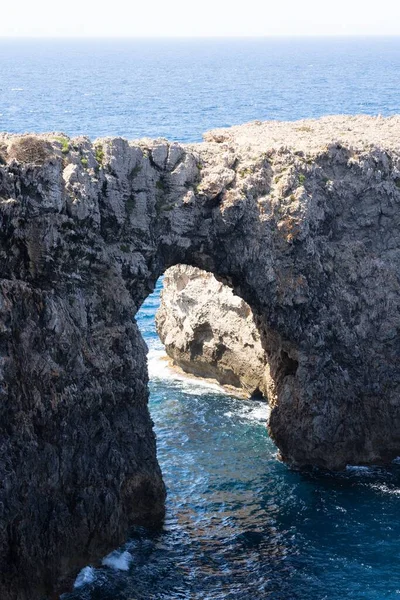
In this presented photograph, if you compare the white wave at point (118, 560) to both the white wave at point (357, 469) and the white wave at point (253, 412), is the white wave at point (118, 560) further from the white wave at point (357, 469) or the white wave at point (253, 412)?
the white wave at point (253, 412)

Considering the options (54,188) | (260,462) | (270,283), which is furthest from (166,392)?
(54,188)

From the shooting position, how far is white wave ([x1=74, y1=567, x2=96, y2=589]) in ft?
128

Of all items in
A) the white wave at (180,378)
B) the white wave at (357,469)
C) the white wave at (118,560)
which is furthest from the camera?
the white wave at (180,378)

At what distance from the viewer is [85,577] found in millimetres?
39344

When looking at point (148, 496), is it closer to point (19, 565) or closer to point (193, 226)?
point (19, 565)

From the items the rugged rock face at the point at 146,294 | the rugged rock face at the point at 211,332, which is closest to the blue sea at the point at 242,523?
the rugged rock face at the point at 211,332

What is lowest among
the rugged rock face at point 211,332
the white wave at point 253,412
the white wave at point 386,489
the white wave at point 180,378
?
the white wave at point 386,489

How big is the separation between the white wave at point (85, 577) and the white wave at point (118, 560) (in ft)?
3.10

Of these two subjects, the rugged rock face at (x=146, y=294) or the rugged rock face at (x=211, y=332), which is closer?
the rugged rock face at (x=146, y=294)

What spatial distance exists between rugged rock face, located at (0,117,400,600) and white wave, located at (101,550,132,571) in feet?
1.90

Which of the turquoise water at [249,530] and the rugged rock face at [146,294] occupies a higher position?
the rugged rock face at [146,294]

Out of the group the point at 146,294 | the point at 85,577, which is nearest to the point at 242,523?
the point at 85,577

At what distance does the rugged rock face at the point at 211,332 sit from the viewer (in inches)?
2307

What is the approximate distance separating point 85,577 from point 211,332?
23.9m
